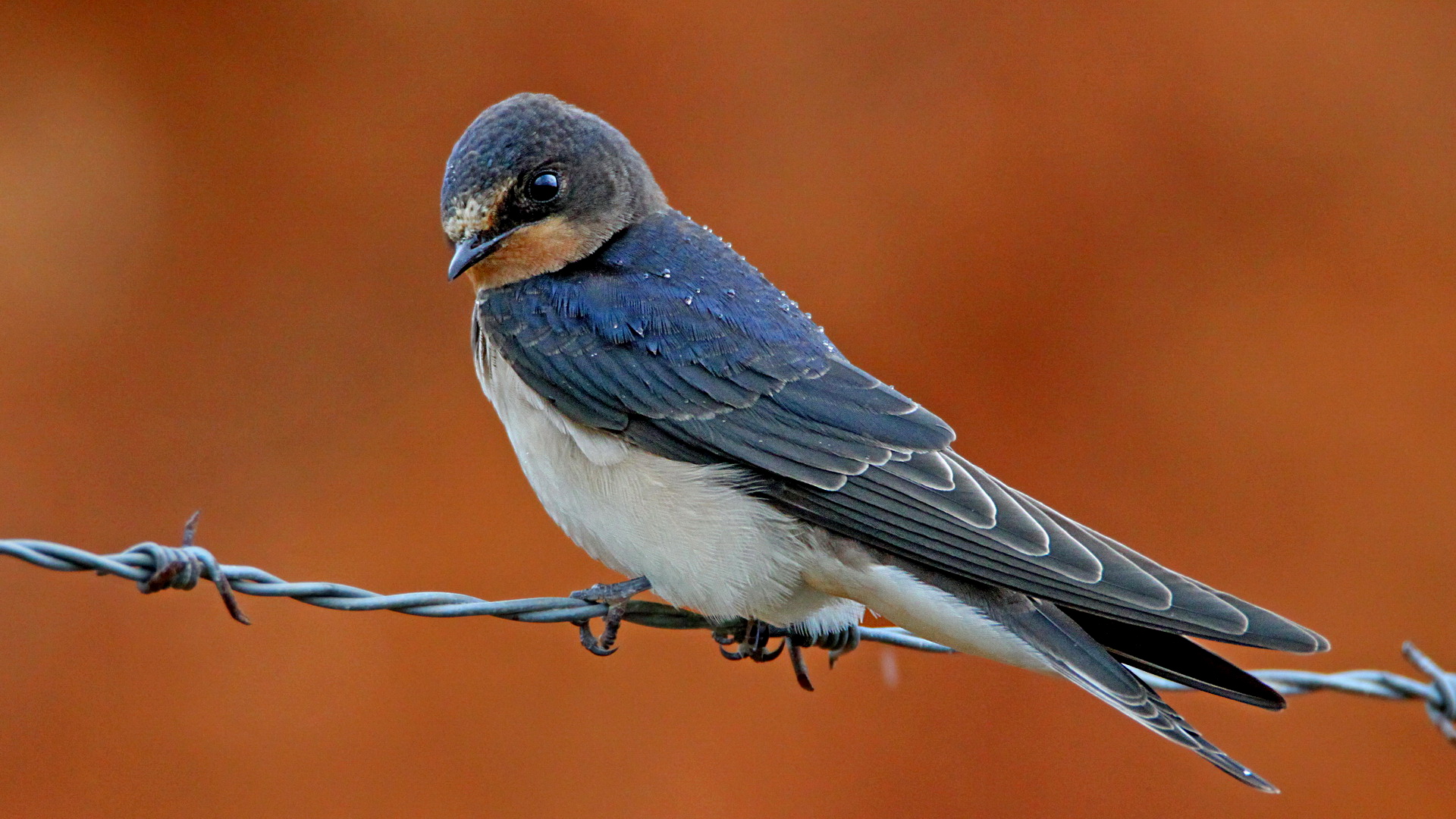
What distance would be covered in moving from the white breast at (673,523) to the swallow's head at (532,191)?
0.36 meters

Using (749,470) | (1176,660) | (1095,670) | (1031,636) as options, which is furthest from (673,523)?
(1176,660)

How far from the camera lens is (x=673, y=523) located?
2.67 meters

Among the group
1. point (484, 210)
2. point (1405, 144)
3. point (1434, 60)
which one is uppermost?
point (1434, 60)

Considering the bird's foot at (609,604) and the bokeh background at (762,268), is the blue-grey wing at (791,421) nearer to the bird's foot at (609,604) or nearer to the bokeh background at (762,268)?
the bird's foot at (609,604)

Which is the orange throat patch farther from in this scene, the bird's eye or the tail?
the tail

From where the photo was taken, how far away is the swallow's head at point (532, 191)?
2.92 m

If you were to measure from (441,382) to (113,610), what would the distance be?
1421 millimetres

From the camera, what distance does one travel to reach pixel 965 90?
5.13m

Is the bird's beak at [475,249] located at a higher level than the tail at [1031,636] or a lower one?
higher

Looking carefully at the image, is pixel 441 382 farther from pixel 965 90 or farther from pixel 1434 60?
pixel 1434 60

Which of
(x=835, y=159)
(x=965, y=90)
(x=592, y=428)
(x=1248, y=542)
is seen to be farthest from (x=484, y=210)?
(x=1248, y=542)

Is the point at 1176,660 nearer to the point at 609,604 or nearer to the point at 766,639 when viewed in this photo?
the point at 766,639

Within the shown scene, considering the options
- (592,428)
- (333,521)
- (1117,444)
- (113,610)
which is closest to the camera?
(592,428)

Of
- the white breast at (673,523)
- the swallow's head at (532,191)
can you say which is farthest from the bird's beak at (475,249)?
the white breast at (673,523)
